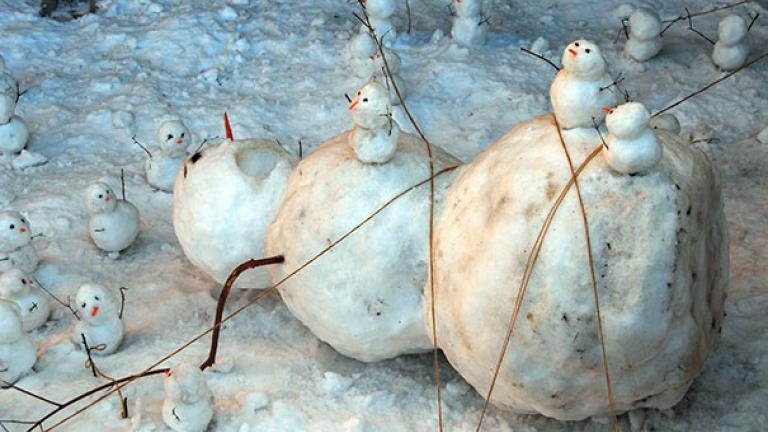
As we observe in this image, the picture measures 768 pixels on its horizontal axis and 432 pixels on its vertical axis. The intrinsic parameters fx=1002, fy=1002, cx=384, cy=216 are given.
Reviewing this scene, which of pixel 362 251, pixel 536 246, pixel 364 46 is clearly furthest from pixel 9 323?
pixel 364 46

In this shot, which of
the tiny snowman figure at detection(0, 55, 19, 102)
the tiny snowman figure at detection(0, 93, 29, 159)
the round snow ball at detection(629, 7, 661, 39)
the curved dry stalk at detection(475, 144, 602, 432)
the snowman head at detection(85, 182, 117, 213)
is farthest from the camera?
the round snow ball at detection(629, 7, 661, 39)

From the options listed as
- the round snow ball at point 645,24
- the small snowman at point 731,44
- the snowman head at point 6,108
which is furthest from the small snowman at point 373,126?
the small snowman at point 731,44

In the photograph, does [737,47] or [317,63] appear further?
[317,63]

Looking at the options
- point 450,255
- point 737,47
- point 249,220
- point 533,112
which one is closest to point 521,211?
point 450,255

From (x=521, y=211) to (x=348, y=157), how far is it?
2.17 ft

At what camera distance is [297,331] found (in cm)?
329

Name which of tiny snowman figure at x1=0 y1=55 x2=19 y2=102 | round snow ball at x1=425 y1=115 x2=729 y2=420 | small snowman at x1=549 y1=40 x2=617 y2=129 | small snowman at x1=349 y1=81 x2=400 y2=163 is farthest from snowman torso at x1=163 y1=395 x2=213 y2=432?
tiny snowman figure at x1=0 y1=55 x2=19 y2=102

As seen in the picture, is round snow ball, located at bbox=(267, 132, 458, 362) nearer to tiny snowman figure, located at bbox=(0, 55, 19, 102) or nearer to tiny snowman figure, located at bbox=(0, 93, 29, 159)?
tiny snowman figure, located at bbox=(0, 93, 29, 159)

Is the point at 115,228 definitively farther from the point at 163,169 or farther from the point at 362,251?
the point at 362,251

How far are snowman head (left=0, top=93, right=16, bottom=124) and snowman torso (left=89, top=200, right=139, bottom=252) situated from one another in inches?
31.7

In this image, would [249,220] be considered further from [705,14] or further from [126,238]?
[705,14]

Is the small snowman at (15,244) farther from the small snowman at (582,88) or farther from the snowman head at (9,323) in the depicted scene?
the small snowman at (582,88)

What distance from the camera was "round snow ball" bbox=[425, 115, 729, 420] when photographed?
2.44 m

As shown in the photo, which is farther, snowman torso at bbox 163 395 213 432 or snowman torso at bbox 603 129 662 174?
snowman torso at bbox 163 395 213 432
